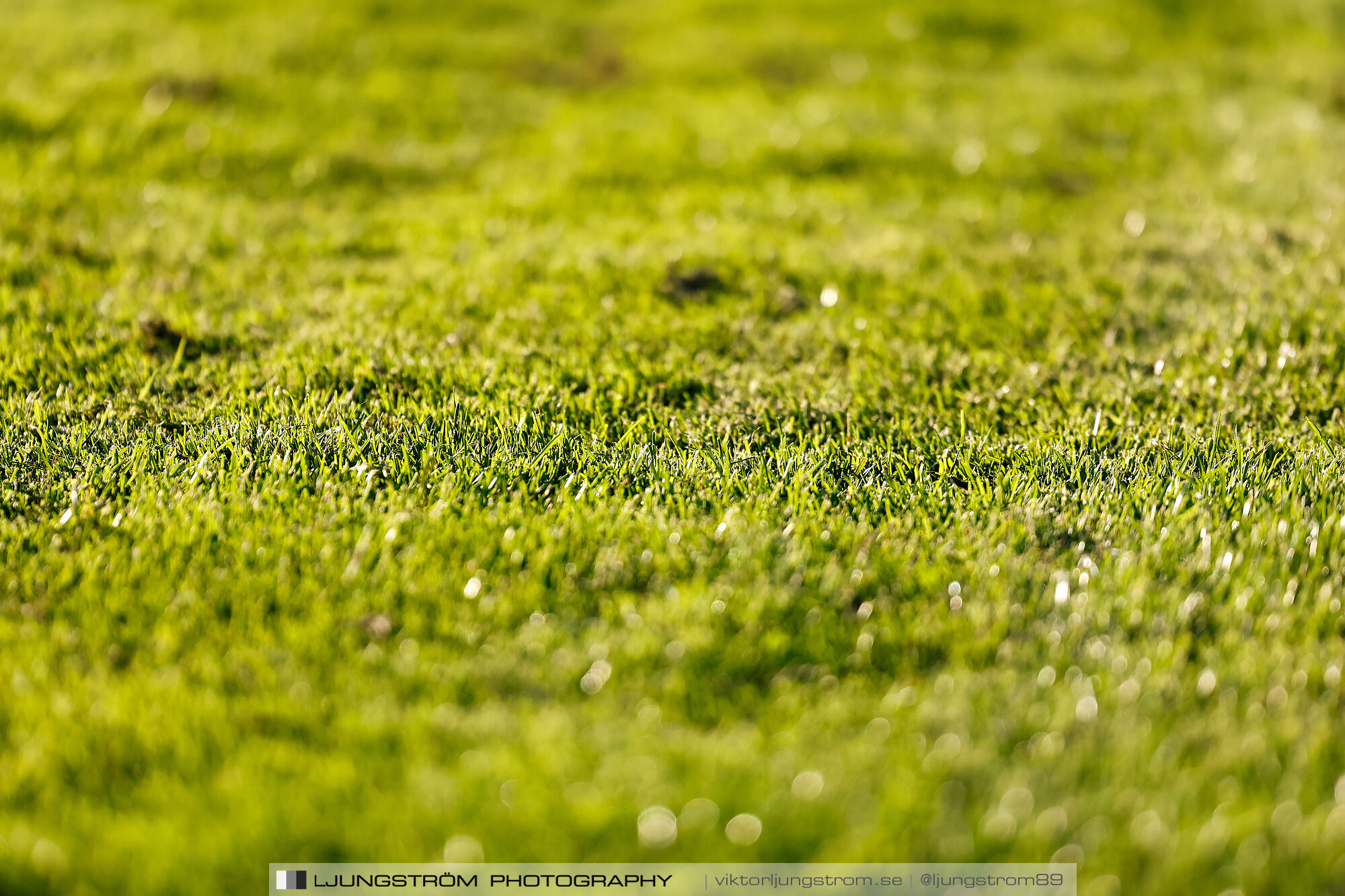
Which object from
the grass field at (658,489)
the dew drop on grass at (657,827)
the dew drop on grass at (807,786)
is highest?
the grass field at (658,489)

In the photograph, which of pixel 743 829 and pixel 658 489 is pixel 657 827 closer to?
pixel 743 829

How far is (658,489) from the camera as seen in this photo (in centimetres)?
355

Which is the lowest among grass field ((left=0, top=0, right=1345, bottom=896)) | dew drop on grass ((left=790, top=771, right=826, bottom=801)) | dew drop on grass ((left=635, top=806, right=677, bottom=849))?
dew drop on grass ((left=635, top=806, right=677, bottom=849))

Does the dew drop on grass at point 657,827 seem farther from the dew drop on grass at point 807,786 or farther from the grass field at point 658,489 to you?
the dew drop on grass at point 807,786

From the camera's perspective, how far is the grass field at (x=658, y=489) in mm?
2266

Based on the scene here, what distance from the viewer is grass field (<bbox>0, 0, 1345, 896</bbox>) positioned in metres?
2.27

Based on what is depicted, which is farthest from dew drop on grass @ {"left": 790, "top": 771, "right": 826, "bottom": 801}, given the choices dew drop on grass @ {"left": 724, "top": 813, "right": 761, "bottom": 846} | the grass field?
dew drop on grass @ {"left": 724, "top": 813, "right": 761, "bottom": 846}

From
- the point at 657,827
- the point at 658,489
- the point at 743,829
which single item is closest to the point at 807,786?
the point at 743,829

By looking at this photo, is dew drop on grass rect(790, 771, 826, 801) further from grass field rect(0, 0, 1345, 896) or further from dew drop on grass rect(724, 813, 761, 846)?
dew drop on grass rect(724, 813, 761, 846)

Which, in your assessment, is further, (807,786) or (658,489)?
(658,489)

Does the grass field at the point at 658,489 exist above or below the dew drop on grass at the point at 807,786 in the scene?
above


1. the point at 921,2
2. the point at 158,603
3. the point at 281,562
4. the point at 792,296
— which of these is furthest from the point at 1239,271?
the point at 921,2

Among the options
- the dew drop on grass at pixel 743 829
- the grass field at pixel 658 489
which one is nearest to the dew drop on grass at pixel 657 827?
the grass field at pixel 658 489

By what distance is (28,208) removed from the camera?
228 inches
